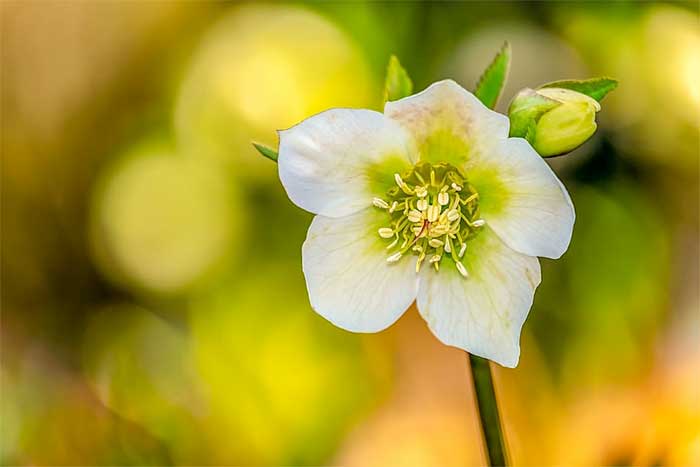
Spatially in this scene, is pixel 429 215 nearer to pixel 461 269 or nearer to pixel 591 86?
pixel 461 269

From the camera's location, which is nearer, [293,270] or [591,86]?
[591,86]

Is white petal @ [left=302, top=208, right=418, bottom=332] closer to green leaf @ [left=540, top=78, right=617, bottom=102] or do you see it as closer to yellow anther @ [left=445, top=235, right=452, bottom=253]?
yellow anther @ [left=445, top=235, right=452, bottom=253]

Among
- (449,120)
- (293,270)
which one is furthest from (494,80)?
(293,270)

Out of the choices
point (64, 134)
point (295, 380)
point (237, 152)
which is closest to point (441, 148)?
point (295, 380)

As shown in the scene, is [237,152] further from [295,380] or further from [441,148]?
[441,148]

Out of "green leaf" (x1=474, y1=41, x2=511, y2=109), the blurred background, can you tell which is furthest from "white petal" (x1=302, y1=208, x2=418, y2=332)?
the blurred background

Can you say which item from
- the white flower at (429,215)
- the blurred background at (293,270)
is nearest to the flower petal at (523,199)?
the white flower at (429,215)
